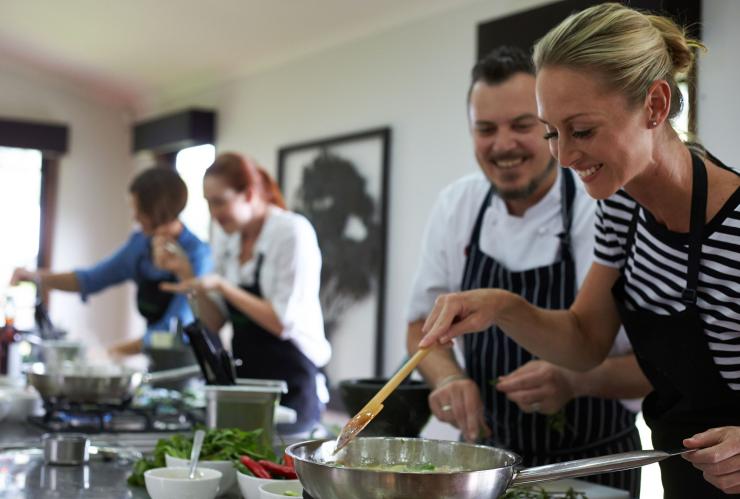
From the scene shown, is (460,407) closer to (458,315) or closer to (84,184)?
(458,315)

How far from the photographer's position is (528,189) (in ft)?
7.45

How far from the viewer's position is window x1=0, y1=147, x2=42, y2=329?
7.89 m

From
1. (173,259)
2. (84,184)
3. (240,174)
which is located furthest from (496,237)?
(84,184)

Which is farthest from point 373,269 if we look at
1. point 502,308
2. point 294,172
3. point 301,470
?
point 301,470

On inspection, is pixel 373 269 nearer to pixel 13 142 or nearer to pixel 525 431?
pixel 525 431

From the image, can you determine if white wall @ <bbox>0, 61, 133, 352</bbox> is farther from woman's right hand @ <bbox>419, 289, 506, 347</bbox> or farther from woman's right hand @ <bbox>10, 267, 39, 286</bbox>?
woman's right hand @ <bbox>419, 289, 506, 347</bbox>

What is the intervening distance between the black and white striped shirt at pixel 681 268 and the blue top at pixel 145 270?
7.58 ft

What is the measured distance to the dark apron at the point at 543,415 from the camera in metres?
2.19

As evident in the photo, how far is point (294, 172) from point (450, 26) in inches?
65.2

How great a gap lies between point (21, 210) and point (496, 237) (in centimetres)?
652

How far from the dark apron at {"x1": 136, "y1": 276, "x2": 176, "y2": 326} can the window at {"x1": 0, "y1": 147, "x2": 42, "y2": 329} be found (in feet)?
13.5

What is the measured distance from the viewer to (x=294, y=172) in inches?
236

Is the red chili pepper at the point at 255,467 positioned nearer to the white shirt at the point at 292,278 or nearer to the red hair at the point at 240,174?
the white shirt at the point at 292,278

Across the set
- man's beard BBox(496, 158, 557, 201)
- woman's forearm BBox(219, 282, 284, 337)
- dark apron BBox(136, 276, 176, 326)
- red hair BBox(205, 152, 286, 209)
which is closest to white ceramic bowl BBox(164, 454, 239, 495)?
man's beard BBox(496, 158, 557, 201)
